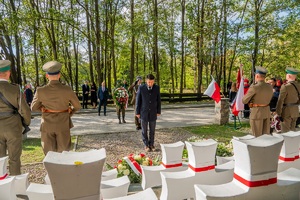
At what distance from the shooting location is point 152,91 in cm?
684

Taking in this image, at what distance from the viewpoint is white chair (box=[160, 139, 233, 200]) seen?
1.52 m

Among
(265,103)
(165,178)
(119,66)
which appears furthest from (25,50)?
(165,178)

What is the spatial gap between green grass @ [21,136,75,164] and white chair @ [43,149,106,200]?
5539mm

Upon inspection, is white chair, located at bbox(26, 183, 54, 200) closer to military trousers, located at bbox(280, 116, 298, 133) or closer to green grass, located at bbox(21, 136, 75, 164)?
green grass, located at bbox(21, 136, 75, 164)

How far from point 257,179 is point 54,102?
3959 millimetres

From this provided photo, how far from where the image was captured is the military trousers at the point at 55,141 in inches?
181

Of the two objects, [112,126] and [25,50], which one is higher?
[25,50]

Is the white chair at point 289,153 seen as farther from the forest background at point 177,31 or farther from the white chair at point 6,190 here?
the forest background at point 177,31

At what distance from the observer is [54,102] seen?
A: 4.49 metres

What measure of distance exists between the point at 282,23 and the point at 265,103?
20.6 metres

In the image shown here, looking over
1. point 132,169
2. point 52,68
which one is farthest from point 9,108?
point 132,169

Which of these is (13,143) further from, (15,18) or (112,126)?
(15,18)

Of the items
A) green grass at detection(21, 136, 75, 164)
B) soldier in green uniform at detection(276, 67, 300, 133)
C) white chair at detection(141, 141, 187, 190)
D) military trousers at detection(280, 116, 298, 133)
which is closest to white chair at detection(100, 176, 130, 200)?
white chair at detection(141, 141, 187, 190)

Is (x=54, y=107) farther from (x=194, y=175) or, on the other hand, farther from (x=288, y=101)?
(x=288, y=101)
